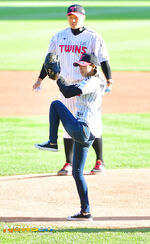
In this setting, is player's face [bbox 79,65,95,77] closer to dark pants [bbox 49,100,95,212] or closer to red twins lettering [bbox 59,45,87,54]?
dark pants [bbox 49,100,95,212]

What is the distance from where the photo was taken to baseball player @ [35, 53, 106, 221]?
19.1ft

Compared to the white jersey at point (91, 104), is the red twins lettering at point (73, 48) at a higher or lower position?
higher

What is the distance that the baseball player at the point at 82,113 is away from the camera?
582 centimetres

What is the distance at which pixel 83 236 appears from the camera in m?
5.42

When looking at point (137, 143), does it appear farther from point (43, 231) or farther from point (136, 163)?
point (43, 231)

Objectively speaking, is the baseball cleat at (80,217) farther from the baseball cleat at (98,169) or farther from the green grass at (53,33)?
the green grass at (53,33)

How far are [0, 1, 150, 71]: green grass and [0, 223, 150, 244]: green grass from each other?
1361cm

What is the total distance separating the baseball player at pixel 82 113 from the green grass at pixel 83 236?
47 cm

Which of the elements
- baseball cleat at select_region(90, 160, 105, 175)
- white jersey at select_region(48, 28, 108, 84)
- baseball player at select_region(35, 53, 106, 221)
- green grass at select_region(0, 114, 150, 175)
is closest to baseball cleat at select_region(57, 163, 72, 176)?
baseball cleat at select_region(90, 160, 105, 175)

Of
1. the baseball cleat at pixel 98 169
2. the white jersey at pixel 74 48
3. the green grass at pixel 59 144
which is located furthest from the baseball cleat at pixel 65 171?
the white jersey at pixel 74 48

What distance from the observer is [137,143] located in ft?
33.4

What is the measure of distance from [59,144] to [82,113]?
171 inches

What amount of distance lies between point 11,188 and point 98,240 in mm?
2296

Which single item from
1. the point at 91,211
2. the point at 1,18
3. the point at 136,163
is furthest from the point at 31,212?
the point at 1,18
